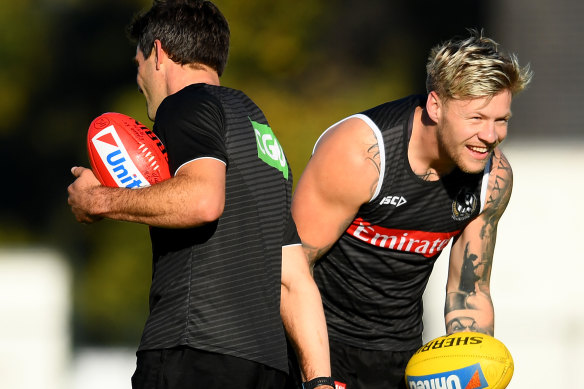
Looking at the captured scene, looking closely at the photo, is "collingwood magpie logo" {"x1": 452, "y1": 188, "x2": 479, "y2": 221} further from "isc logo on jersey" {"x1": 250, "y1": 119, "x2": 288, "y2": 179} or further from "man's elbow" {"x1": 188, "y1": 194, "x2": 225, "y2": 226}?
"man's elbow" {"x1": 188, "y1": 194, "x2": 225, "y2": 226}

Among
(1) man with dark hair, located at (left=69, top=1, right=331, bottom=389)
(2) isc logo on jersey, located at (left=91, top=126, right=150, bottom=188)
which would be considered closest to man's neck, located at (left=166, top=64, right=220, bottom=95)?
(1) man with dark hair, located at (left=69, top=1, right=331, bottom=389)

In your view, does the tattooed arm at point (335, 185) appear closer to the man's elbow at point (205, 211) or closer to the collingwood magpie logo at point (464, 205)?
the collingwood magpie logo at point (464, 205)

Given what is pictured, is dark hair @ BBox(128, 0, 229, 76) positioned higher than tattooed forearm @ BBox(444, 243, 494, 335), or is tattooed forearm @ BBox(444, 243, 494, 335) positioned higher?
dark hair @ BBox(128, 0, 229, 76)

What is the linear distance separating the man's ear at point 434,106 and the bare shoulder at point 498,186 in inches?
18.6

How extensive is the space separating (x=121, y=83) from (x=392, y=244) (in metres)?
4.50

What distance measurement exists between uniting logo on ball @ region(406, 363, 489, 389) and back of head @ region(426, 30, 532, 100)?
3.59 ft

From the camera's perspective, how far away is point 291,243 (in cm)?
357

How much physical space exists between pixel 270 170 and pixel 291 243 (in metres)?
0.35

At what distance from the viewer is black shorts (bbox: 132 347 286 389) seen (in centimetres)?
311

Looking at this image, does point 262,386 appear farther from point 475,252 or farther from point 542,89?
point 542,89

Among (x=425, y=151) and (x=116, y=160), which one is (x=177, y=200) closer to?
(x=116, y=160)

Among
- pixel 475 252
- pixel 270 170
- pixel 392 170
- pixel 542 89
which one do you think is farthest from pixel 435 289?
pixel 270 170

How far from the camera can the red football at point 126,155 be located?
324 cm

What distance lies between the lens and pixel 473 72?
3760 mm
